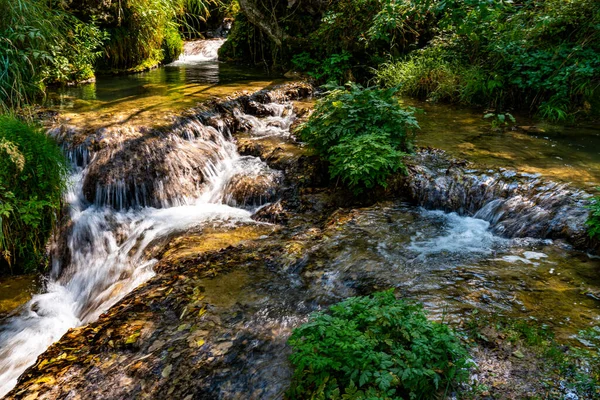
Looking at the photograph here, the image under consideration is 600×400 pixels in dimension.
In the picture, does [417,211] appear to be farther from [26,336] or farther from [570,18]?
[570,18]

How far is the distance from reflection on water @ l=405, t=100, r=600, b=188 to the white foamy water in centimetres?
106

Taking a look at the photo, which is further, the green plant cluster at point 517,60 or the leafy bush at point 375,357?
the green plant cluster at point 517,60

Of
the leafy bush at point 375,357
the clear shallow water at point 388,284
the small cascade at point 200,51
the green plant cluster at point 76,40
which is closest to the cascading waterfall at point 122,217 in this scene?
the green plant cluster at point 76,40

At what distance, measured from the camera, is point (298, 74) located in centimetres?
1062

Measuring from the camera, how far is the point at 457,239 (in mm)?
4234

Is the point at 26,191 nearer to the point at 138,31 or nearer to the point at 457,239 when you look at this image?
the point at 457,239

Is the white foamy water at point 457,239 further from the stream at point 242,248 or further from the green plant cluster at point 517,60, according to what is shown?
the green plant cluster at point 517,60

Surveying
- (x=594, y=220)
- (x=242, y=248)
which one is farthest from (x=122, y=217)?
(x=594, y=220)

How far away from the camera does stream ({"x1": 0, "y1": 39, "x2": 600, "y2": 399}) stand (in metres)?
2.85

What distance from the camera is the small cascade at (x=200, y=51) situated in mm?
Result: 14406

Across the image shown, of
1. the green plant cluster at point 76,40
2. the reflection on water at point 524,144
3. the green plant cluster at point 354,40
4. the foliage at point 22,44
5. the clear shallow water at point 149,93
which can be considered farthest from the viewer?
the green plant cluster at point 354,40

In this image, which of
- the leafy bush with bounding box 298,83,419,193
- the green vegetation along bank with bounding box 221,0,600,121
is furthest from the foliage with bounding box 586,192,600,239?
the green vegetation along bank with bounding box 221,0,600,121

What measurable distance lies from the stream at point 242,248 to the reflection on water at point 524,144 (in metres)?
0.04

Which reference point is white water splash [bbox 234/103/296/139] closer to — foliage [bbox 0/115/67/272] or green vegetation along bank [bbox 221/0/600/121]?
green vegetation along bank [bbox 221/0/600/121]
